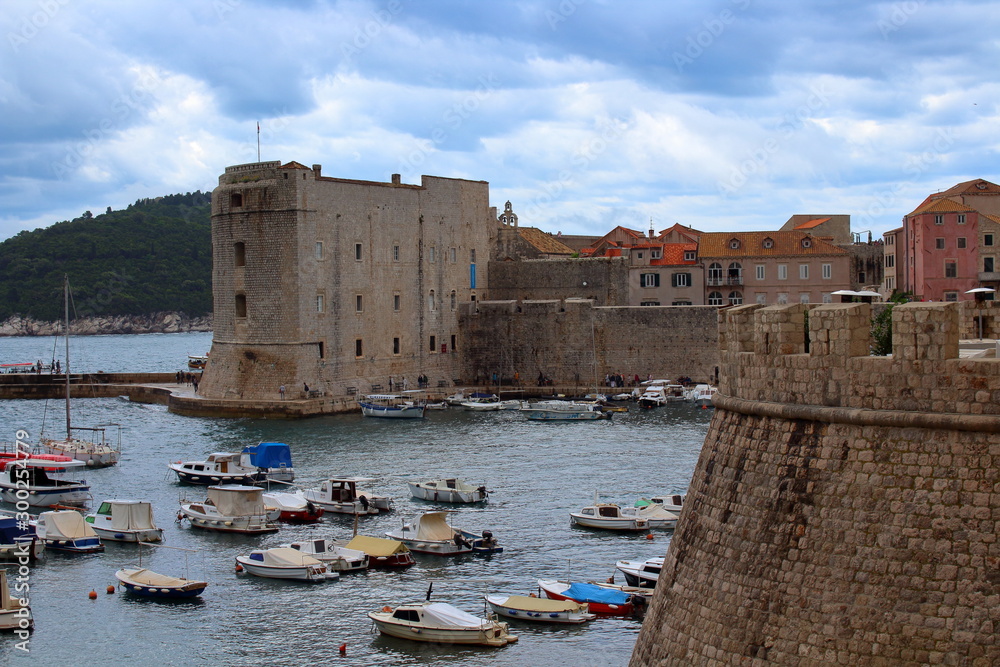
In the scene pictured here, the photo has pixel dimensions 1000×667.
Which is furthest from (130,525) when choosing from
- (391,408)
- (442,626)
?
(391,408)

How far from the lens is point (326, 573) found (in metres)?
24.7

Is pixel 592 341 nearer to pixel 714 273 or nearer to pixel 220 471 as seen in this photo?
pixel 714 273

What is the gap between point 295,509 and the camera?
30812 mm

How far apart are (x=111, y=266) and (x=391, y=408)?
4215 inches

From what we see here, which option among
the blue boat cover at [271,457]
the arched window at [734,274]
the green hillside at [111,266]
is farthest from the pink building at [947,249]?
the green hillside at [111,266]

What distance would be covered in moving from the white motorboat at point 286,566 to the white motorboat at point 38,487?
30.0ft

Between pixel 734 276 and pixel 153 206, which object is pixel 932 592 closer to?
pixel 734 276

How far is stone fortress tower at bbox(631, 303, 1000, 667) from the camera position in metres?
7.13

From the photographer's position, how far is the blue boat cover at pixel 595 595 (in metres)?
21.7

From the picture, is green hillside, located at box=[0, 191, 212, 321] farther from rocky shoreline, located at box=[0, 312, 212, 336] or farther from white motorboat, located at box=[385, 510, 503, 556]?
white motorboat, located at box=[385, 510, 503, 556]

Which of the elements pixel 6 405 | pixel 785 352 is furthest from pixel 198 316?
pixel 785 352

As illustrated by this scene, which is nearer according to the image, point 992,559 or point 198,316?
point 992,559

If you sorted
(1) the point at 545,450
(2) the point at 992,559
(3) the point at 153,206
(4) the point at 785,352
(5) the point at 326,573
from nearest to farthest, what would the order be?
(2) the point at 992,559 → (4) the point at 785,352 → (5) the point at 326,573 → (1) the point at 545,450 → (3) the point at 153,206

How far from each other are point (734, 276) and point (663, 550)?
37.3 m
